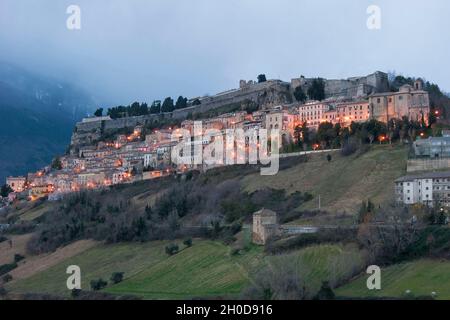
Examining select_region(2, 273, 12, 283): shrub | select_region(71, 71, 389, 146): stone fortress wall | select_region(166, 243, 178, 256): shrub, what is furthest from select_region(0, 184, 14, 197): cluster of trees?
select_region(166, 243, 178, 256): shrub

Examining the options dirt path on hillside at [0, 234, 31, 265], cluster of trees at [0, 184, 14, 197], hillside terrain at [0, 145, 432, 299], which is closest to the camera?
hillside terrain at [0, 145, 432, 299]

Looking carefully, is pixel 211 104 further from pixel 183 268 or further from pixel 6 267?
pixel 183 268

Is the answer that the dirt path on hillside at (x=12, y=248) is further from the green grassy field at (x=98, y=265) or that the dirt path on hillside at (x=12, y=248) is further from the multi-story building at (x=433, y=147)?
the multi-story building at (x=433, y=147)

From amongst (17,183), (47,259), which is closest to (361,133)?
(47,259)

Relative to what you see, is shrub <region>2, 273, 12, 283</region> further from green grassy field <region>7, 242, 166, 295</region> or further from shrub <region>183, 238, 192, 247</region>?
shrub <region>183, 238, 192, 247</region>

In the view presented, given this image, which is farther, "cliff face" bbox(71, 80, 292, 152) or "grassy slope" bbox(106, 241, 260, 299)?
"cliff face" bbox(71, 80, 292, 152)
